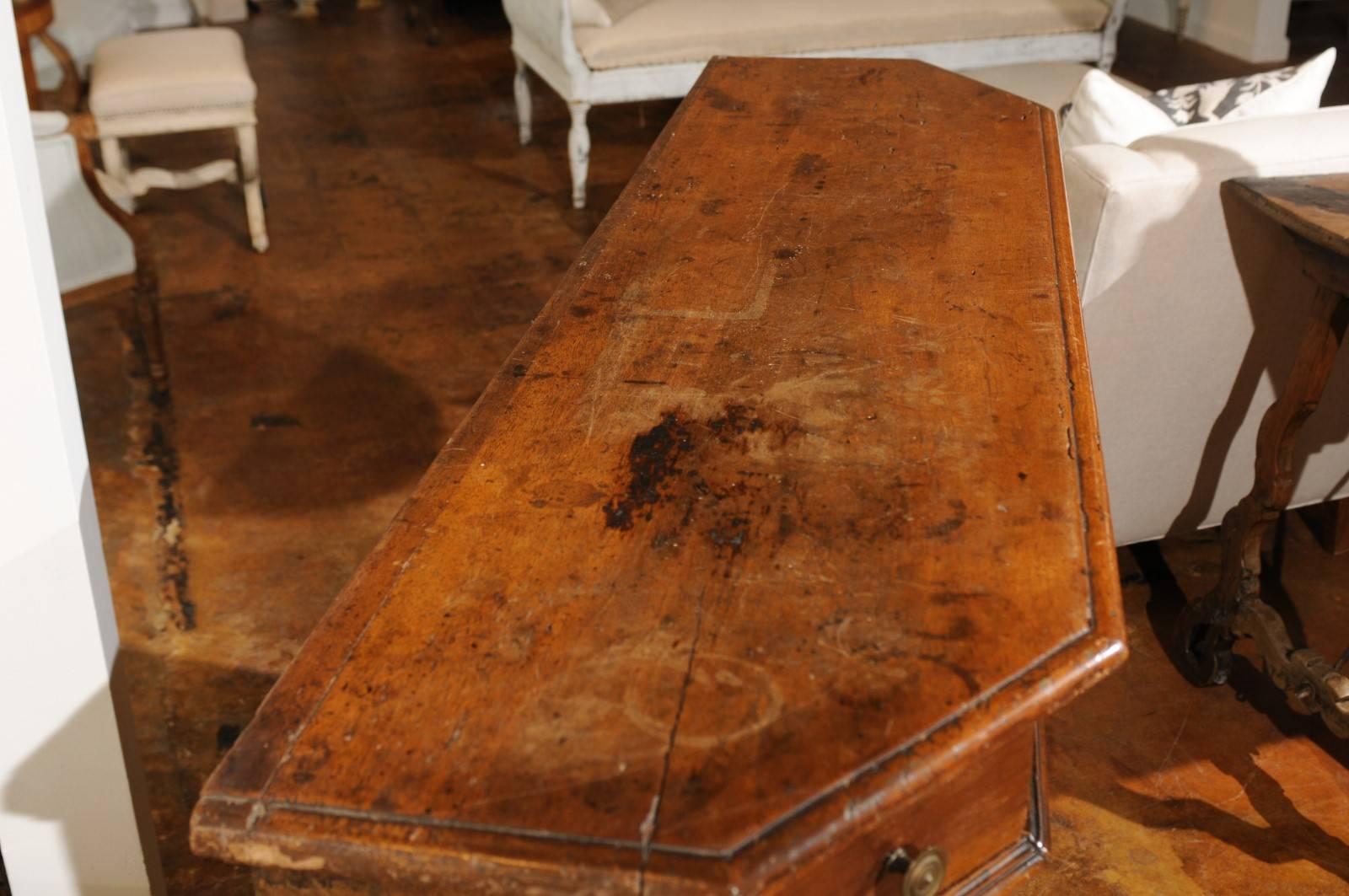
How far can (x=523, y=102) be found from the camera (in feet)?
14.7

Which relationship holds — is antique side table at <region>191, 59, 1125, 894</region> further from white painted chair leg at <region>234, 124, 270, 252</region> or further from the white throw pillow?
white painted chair leg at <region>234, 124, 270, 252</region>

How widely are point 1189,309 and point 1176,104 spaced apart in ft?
1.32

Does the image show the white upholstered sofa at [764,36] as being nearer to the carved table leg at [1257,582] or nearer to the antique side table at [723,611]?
the carved table leg at [1257,582]

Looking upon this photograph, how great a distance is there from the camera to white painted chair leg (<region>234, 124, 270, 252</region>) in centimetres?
350

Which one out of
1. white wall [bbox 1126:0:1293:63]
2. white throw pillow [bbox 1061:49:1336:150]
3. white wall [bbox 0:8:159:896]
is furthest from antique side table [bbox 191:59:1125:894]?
white wall [bbox 1126:0:1293:63]

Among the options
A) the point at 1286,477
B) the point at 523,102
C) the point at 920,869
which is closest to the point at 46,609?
the point at 920,869

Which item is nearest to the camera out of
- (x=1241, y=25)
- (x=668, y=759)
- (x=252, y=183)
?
(x=668, y=759)

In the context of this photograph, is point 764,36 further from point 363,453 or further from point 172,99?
point 363,453

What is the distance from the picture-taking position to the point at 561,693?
74 cm

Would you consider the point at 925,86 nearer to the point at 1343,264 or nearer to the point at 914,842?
the point at 1343,264

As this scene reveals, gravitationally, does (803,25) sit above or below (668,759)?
below

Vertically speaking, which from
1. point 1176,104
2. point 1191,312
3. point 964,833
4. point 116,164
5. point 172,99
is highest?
point 1176,104

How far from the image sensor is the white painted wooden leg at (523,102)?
4.36 metres

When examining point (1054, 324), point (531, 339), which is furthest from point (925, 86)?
point (531, 339)
